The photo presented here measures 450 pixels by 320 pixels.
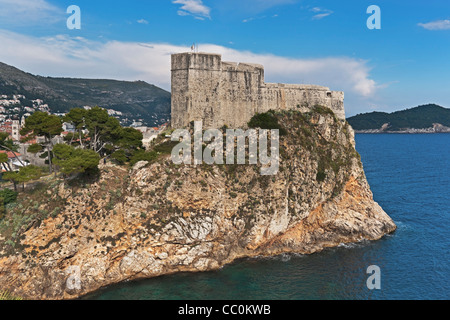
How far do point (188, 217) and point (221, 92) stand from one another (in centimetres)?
1443

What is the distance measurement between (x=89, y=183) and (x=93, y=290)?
9.68m

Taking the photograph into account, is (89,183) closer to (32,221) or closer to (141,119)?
(32,221)

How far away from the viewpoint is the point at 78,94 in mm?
159875

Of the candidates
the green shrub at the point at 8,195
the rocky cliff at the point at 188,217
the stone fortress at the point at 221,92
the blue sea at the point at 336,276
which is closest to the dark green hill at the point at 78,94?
the stone fortress at the point at 221,92

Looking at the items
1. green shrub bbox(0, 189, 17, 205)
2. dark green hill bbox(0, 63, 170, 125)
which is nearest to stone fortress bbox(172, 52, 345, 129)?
green shrub bbox(0, 189, 17, 205)

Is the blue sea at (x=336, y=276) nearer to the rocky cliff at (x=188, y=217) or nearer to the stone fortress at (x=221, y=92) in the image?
the rocky cliff at (x=188, y=217)

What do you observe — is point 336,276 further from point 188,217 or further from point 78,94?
point 78,94

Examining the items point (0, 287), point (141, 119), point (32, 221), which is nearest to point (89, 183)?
point (32, 221)

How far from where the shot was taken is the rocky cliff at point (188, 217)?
1085 inches

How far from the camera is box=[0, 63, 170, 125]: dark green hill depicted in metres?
132

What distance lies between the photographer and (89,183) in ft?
103

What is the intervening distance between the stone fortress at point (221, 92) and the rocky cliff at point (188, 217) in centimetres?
319

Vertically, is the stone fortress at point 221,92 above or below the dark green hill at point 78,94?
below


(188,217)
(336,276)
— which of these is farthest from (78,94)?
(336,276)
